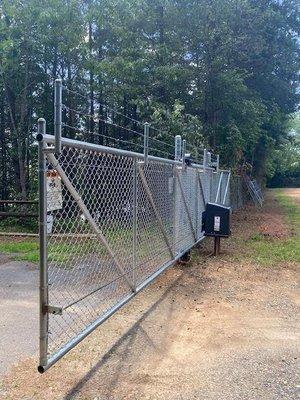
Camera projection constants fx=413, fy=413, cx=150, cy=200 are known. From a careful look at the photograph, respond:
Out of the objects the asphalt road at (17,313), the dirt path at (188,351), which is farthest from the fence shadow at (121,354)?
the asphalt road at (17,313)

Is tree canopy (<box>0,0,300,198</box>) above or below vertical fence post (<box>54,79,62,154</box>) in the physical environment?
above

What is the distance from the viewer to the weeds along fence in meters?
2.70

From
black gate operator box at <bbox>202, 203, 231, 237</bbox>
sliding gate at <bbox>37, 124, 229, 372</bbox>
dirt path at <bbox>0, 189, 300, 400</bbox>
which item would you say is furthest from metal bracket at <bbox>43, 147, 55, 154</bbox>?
black gate operator box at <bbox>202, 203, 231, 237</bbox>

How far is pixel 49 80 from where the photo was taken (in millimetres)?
14156

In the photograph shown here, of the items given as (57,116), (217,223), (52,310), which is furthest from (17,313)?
(217,223)

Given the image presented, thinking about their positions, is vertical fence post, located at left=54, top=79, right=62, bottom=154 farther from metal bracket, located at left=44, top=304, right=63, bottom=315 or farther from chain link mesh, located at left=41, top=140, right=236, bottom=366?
metal bracket, located at left=44, top=304, right=63, bottom=315

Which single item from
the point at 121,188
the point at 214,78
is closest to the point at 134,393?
the point at 121,188

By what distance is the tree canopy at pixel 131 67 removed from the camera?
480 inches

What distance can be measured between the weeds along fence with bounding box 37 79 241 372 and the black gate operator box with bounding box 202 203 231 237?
1382 mm

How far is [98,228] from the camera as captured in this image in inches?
131

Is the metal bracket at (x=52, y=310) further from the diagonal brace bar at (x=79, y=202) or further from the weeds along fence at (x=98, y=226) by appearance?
the diagonal brace bar at (x=79, y=202)

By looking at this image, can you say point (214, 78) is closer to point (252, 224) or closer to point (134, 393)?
point (252, 224)

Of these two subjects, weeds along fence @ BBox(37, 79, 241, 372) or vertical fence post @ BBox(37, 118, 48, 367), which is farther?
weeds along fence @ BBox(37, 79, 241, 372)

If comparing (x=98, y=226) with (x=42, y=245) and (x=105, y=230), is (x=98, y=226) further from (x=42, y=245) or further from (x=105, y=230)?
(x=42, y=245)
